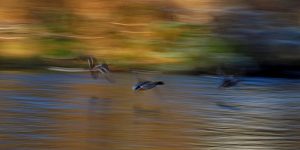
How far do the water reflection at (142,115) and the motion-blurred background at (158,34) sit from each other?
6.80 ft

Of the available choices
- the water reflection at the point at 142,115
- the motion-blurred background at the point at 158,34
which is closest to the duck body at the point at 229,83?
the water reflection at the point at 142,115

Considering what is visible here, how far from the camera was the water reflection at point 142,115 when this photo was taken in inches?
313

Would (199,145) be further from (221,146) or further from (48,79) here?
(48,79)

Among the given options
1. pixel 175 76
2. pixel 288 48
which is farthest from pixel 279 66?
pixel 175 76

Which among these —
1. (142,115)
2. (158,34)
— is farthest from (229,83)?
(158,34)

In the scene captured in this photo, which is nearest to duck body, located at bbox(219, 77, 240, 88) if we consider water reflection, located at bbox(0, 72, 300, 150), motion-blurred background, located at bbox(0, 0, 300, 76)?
water reflection, located at bbox(0, 72, 300, 150)

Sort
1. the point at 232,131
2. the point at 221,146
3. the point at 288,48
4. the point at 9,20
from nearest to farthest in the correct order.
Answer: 1. the point at 221,146
2. the point at 232,131
3. the point at 288,48
4. the point at 9,20

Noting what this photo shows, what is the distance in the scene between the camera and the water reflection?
796 centimetres

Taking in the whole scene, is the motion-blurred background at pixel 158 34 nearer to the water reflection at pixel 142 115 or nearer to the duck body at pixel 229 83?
the water reflection at pixel 142 115

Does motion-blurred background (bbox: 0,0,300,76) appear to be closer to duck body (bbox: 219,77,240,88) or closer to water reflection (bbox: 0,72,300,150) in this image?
water reflection (bbox: 0,72,300,150)

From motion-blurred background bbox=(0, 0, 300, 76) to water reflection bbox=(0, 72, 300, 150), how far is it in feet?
6.80

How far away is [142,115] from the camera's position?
31.5 ft

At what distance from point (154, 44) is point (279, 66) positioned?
8.12 ft

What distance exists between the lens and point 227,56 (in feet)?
52.1
